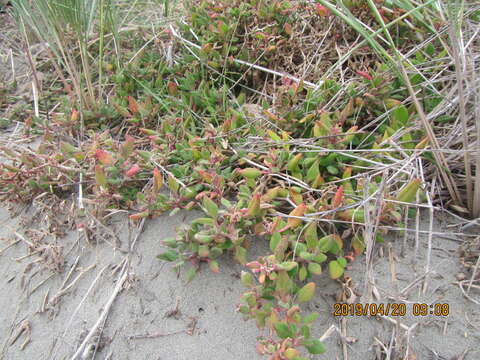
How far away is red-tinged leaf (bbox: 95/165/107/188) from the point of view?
1759 mm

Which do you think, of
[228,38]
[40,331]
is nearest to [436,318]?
[40,331]

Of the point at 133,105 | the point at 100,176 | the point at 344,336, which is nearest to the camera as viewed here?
the point at 344,336

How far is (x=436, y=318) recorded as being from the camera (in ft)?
4.51

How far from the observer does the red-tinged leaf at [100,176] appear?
1759 mm

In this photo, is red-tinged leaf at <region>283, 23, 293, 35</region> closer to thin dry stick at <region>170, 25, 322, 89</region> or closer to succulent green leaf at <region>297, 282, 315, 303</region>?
thin dry stick at <region>170, 25, 322, 89</region>

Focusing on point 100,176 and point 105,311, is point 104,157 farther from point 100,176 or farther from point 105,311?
point 105,311

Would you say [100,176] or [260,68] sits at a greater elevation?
[260,68]

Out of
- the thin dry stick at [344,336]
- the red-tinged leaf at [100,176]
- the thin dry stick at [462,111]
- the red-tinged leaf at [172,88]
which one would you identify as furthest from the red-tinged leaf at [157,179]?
the thin dry stick at [462,111]

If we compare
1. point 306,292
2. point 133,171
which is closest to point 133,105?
point 133,171

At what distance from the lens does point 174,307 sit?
5.10 ft

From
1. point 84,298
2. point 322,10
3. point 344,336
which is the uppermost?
point 322,10
